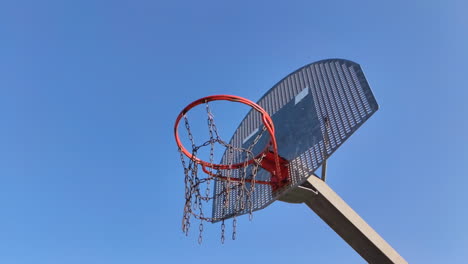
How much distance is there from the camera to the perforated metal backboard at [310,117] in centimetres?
583

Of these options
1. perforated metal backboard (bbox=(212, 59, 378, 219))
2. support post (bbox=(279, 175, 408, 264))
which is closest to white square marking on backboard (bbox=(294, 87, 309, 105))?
perforated metal backboard (bbox=(212, 59, 378, 219))

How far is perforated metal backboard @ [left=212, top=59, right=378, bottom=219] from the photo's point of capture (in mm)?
5828

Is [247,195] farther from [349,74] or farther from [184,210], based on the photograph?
[349,74]

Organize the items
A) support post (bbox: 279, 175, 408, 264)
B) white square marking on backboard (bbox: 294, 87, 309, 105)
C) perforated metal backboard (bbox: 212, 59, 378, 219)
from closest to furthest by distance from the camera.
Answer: perforated metal backboard (bbox: 212, 59, 378, 219) → support post (bbox: 279, 175, 408, 264) → white square marking on backboard (bbox: 294, 87, 309, 105)

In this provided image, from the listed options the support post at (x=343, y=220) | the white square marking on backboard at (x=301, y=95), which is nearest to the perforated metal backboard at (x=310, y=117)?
the white square marking on backboard at (x=301, y=95)

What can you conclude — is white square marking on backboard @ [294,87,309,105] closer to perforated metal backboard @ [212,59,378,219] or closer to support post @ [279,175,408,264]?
perforated metal backboard @ [212,59,378,219]

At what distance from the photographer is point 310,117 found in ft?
21.7

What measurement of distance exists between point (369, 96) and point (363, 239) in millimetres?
2022

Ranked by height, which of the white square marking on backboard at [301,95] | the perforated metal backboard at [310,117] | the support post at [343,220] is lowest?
the support post at [343,220]

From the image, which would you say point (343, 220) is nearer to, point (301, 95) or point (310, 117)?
point (310, 117)

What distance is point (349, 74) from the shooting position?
641cm

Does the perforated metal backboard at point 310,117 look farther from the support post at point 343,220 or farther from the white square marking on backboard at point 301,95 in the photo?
the support post at point 343,220

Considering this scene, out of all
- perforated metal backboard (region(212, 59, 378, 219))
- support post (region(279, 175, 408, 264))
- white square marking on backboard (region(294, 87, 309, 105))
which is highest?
white square marking on backboard (region(294, 87, 309, 105))

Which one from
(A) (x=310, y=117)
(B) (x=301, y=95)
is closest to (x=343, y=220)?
(A) (x=310, y=117)
